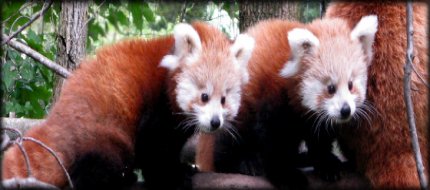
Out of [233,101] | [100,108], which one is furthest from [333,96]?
[100,108]

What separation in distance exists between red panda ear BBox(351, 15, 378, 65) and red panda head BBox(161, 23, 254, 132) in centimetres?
56

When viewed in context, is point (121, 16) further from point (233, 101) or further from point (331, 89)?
point (331, 89)

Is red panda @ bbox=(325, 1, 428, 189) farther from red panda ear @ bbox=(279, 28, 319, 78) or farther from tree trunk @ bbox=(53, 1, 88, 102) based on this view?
tree trunk @ bbox=(53, 1, 88, 102)

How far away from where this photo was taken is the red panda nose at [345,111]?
325cm

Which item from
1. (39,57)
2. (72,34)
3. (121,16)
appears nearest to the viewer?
(39,57)

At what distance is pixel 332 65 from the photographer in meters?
3.38

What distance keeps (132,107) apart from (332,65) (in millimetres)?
1054

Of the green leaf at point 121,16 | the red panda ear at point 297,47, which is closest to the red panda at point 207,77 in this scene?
the red panda ear at point 297,47

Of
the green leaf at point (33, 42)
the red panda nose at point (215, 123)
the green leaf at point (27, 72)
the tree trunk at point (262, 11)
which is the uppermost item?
the tree trunk at point (262, 11)

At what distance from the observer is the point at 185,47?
3465 mm

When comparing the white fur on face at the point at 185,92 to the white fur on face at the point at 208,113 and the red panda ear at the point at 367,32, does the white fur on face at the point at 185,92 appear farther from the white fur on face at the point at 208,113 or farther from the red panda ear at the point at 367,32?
the red panda ear at the point at 367,32

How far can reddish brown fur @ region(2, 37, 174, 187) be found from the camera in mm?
3182

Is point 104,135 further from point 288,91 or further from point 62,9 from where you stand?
point 62,9

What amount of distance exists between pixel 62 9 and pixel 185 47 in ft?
5.75
